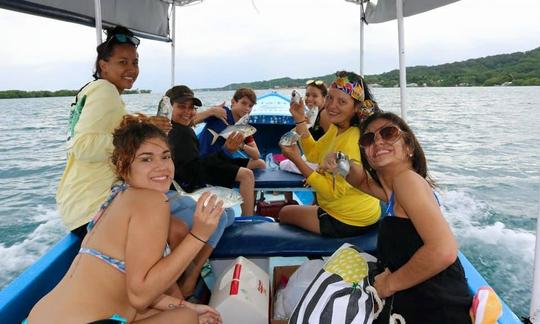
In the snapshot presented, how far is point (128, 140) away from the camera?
65.2 inches

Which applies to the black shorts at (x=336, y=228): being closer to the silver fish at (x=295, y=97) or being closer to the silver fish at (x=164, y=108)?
the silver fish at (x=295, y=97)

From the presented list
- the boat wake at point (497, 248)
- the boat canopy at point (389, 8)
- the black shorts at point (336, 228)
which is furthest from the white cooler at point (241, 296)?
the boat canopy at point (389, 8)

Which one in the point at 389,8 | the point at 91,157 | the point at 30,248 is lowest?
the point at 30,248

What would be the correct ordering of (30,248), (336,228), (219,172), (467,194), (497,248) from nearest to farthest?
1. (336,228)
2. (219,172)
3. (497,248)
4. (30,248)
5. (467,194)

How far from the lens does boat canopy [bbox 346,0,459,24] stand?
11.5 ft

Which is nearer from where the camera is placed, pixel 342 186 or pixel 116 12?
pixel 342 186

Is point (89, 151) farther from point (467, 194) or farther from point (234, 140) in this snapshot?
point (467, 194)

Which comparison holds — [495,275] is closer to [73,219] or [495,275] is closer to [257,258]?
[257,258]

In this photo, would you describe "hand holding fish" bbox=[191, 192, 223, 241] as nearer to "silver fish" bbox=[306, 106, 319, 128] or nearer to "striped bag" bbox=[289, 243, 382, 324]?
"striped bag" bbox=[289, 243, 382, 324]

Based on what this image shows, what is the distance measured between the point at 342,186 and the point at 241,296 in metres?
0.99

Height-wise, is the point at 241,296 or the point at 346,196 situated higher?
the point at 346,196

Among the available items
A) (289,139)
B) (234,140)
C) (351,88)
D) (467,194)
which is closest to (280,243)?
Answer: (289,139)

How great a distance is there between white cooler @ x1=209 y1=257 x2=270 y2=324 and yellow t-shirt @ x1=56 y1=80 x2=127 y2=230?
3.02 feet

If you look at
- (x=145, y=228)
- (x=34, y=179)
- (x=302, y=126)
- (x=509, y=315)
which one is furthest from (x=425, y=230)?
(x=34, y=179)
